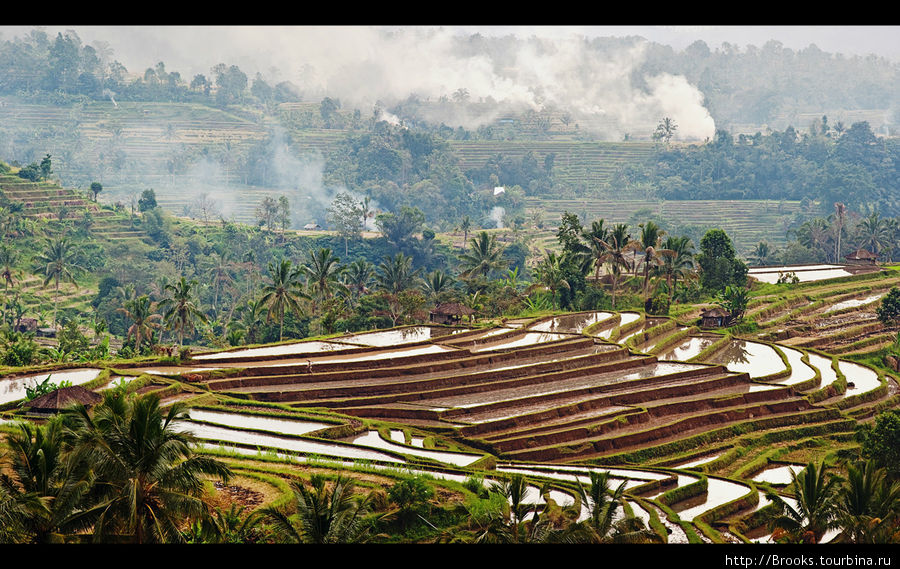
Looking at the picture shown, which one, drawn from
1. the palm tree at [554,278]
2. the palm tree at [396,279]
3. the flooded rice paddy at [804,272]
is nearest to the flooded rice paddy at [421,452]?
the palm tree at [554,278]

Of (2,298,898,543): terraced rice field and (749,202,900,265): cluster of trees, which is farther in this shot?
(749,202,900,265): cluster of trees

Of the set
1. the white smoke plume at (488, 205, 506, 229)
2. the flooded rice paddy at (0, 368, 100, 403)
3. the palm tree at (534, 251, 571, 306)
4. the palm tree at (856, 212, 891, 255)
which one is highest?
the white smoke plume at (488, 205, 506, 229)

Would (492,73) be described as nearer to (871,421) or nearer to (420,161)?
(420,161)

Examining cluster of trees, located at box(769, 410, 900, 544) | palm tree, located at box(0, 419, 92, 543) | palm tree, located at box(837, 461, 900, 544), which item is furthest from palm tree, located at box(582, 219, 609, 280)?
palm tree, located at box(0, 419, 92, 543)

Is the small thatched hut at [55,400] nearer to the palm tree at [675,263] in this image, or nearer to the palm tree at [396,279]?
the palm tree at [396,279]

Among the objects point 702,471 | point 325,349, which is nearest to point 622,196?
point 325,349

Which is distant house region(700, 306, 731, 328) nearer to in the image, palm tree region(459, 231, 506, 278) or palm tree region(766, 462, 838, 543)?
palm tree region(459, 231, 506, 278)
